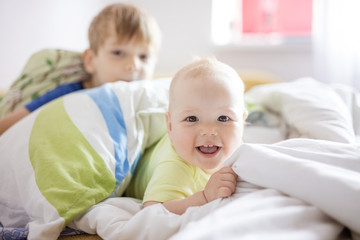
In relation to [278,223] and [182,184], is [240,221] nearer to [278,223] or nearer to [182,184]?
[278,223]

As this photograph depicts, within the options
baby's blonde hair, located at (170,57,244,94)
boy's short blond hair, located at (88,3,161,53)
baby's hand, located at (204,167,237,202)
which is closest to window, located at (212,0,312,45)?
boy's short blond hair, located at (88,3,161,53)

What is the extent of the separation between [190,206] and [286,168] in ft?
0.67

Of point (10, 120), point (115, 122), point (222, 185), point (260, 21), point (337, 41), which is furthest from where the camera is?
point (260, 21)

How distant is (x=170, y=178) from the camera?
0.78 m

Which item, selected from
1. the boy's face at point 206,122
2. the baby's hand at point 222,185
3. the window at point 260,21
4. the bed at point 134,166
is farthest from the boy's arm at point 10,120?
the window at point 260,21

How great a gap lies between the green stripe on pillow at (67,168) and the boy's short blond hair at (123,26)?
0.55m

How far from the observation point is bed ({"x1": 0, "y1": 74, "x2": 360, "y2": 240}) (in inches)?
20.6

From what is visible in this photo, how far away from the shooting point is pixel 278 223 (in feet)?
1.64

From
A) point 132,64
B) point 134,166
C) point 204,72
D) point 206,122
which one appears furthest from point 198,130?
point 132,64

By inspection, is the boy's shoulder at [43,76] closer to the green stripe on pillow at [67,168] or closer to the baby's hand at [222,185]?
the green stripe on pillow at [67,168]

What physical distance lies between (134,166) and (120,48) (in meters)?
0.59

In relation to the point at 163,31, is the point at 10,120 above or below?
below

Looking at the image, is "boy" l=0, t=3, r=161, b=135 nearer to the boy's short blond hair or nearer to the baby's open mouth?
the boy's short blond hair

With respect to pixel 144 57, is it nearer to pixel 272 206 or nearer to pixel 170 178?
pixel 170 178
